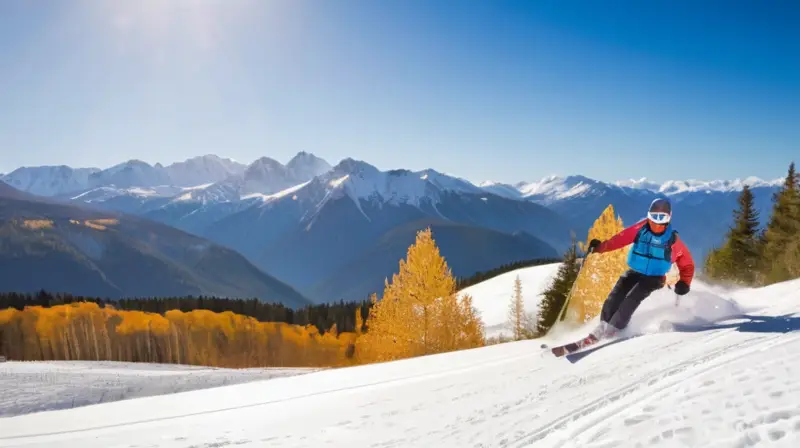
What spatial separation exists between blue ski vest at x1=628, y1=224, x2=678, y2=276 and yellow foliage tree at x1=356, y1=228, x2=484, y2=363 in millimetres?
17570

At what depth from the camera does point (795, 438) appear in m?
4.06

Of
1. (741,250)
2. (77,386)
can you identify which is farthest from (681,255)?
(741,250)

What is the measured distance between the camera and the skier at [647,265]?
9.58 metres

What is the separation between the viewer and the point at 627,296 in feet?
32.3

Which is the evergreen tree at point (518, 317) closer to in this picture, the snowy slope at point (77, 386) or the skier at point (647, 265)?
the snowy slope at point (77, 386)

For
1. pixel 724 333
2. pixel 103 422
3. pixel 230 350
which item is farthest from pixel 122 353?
pixel 724 333

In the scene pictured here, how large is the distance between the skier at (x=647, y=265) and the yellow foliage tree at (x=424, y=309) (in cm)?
1721

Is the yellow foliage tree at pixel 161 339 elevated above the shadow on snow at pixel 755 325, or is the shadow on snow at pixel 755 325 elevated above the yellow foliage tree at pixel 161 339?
the shadow on snow at pixel 755 325

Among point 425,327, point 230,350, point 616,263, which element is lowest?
point 230,350

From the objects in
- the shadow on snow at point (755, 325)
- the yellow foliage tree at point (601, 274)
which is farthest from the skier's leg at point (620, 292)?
the yellow foliage tree at point (601, 274)

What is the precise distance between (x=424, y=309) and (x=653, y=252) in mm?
19319

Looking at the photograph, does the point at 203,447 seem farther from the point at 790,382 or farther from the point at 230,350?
the point at 230,350

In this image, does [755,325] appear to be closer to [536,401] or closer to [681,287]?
[681,287]

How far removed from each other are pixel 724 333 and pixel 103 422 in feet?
41.2
